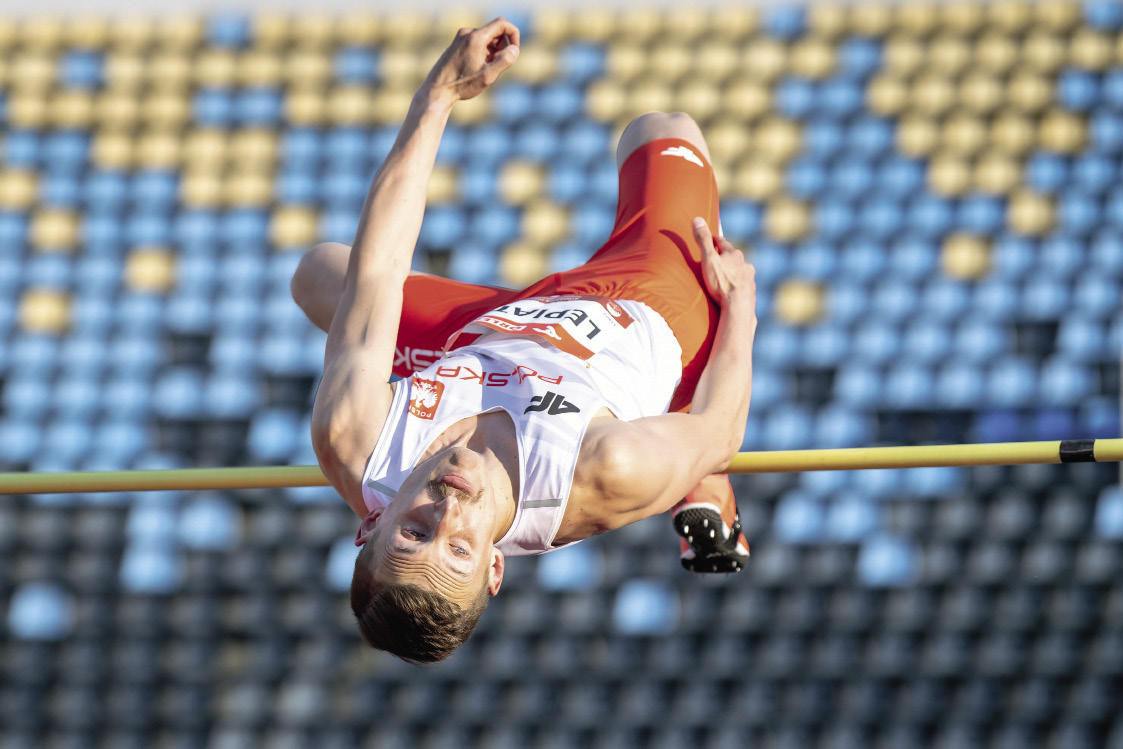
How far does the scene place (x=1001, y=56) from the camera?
5.78 metres

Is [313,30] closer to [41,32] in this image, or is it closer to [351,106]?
[351,106]

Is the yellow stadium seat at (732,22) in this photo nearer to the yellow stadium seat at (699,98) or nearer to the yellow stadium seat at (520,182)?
the yellow stadium seat at (699,98)

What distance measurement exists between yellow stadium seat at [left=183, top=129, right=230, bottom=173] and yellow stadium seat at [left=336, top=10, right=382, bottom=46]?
0.80 m

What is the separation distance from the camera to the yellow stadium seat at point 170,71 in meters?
6.02

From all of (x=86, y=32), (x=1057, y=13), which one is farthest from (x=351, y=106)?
(x=1057, y=13)

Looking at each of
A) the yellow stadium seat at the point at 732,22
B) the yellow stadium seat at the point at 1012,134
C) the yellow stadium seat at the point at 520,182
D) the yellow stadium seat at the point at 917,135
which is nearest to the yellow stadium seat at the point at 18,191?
the yellow stadium seat at the point at 520,182

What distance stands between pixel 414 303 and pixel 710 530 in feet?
2.08

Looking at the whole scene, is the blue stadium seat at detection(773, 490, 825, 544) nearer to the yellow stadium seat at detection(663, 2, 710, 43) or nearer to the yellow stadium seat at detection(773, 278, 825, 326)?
the yellow stadium seat at detection(773, 278, 825, 326)

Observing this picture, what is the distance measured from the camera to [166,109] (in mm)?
5973

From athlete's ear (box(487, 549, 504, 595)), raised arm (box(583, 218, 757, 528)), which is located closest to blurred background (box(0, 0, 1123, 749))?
raised arm (box(583, 218, 757, 528))

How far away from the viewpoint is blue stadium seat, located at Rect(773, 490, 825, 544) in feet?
15.5

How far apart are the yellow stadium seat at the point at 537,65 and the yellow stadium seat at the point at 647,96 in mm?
415

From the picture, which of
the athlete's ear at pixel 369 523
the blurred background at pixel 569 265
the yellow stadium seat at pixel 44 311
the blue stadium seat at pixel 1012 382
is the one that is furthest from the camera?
the yellow stadium seat at pixel 44 311

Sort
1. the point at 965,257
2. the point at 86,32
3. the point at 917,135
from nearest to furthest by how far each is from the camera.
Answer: the point at 965,257 → the point at 917,135 → the point at 86,32
